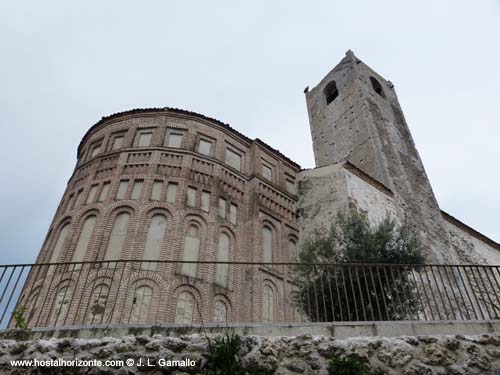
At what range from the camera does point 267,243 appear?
17156mm

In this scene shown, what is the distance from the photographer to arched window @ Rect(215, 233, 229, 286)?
568 inches

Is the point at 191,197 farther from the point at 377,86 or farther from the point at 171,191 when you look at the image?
the point at 377,86

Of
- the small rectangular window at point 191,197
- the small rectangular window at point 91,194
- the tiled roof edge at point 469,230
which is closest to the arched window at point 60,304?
the small rectangular window at point 91,194

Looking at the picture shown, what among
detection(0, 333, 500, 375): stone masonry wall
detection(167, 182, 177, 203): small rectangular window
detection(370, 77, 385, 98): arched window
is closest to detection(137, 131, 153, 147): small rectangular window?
detection(167, 182, 177, 203): small rectangular window

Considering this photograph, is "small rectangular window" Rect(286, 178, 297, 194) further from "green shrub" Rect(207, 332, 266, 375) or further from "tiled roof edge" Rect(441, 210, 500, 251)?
"green shrub" Rect(207, 332, 266, 375)

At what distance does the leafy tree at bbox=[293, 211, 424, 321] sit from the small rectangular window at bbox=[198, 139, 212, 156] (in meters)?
7.41

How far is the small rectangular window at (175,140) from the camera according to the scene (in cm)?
1814

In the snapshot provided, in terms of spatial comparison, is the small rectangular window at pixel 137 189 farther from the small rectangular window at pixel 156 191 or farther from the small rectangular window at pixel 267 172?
the small rectangular window at pixel 267 172

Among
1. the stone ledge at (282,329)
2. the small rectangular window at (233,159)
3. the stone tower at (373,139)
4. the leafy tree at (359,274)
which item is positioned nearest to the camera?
the stone ledge at (282,329)

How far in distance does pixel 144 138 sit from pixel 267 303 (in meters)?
8.83

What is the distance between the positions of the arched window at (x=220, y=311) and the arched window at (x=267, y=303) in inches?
52.4

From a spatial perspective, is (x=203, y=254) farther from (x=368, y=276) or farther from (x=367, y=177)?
(x=367, y=177)

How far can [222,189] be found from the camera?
17406 millimetres

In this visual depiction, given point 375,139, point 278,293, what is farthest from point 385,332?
point 375,139
